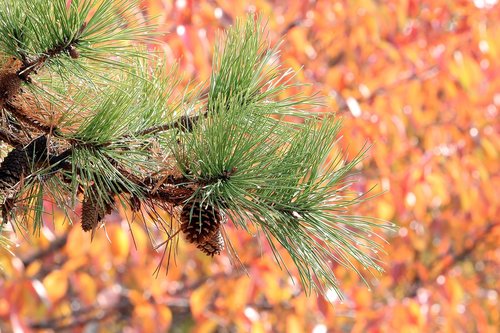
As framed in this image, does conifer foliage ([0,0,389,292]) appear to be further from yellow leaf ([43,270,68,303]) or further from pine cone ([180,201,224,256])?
yellow leaf ([43,270,68,303])

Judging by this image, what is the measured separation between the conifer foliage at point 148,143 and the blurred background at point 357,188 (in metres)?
1.09

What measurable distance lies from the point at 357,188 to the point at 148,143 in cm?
169

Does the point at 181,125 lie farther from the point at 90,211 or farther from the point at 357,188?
the point at 357,188

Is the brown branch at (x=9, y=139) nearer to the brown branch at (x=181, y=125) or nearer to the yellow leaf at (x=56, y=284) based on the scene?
the brown branch at (x=181, y=125)

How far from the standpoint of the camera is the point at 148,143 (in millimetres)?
746

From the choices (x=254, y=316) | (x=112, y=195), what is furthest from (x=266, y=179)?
(x=254, y=316)

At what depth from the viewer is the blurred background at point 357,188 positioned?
6.86ft

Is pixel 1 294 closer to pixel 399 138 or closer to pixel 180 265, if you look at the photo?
pixel 180 265

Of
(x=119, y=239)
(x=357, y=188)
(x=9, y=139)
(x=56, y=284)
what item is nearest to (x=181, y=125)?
(x=9, y=139)

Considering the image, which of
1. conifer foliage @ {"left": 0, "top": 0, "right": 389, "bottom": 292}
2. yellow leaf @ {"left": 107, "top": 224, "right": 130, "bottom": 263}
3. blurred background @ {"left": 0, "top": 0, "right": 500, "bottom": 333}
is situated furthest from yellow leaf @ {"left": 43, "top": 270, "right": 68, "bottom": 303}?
conifer foliage @ {"left": 0, "top": 0, "right": 389, "bottom": 292}

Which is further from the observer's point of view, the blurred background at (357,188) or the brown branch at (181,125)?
the blurred background at (357,188)

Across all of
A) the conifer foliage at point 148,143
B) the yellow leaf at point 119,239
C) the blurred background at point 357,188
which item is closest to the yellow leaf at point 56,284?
the blurred background at point 357,188

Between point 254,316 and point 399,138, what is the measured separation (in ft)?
2.25

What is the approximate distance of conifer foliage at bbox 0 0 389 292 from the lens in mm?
688
